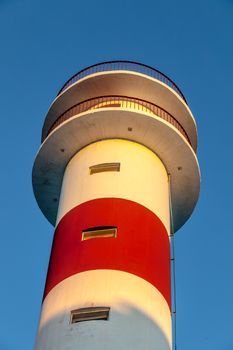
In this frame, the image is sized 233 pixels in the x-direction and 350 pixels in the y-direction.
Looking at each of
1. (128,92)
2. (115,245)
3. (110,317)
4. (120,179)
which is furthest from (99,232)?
(128,92)

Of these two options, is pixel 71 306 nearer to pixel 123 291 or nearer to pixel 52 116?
pixel 123 291

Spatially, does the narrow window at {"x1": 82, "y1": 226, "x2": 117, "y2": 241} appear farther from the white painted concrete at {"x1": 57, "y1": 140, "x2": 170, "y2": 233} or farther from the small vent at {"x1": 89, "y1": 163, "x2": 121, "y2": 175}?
the small vent at {"x1": 89, "y1": 163, "x2": 121, "y2": 175}

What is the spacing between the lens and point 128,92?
22.3 meters

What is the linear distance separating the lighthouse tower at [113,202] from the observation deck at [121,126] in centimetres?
4

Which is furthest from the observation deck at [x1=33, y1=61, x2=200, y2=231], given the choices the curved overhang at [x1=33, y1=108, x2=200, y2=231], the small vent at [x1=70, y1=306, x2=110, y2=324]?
the small vent at [x1=70, y1=306, x2=110, y2=324]

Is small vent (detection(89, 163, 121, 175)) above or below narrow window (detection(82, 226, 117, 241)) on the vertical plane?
above

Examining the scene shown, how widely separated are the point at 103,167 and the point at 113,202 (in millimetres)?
1952

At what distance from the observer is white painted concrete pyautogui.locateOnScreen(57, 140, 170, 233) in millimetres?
18891

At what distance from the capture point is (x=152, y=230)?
18.2 meters

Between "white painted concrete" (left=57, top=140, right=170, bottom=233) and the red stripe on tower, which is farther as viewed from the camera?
"white painted concrete" (left=57, top=140, right=170, bottom=233)

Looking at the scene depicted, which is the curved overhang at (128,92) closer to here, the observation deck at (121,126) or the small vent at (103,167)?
the observation deck at (121,126)

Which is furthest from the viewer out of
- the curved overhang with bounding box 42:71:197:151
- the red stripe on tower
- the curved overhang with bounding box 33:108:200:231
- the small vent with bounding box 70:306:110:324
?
the curved overhang with bounding box 42:71:197:151

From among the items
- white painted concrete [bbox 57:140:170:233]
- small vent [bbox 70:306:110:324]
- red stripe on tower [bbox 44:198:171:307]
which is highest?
white painted concrete [bbox 57:140:170:233]

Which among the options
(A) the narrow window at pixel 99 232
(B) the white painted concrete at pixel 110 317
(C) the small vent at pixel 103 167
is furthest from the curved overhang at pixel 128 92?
(B) the white painted concrete at pixel 110 317
